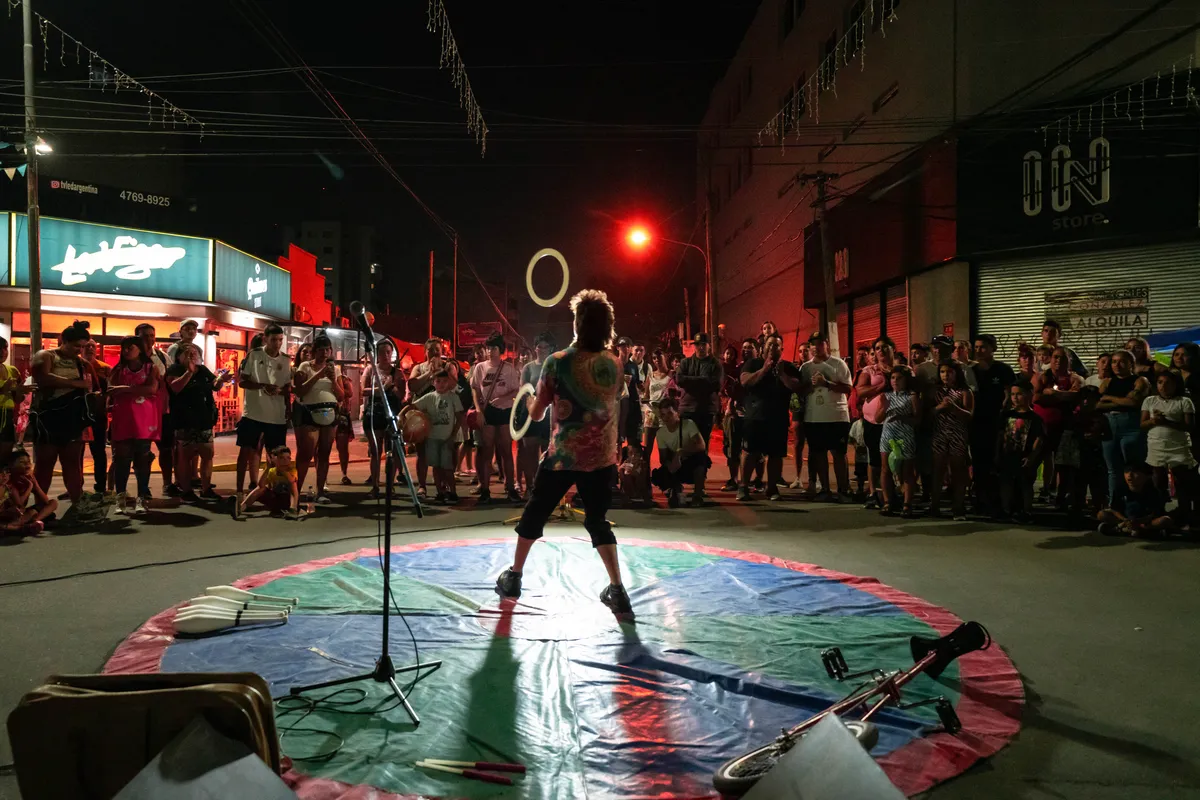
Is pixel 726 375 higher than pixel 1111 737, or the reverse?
pixel 726 375

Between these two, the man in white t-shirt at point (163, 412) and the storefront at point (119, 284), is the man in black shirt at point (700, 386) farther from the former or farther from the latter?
the storefront at point (119, 284)

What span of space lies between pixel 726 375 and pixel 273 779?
10484 mm

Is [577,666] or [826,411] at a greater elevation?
[826,411]

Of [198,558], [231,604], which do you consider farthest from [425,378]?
[231,604]

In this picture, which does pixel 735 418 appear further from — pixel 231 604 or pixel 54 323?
pixel 54 323

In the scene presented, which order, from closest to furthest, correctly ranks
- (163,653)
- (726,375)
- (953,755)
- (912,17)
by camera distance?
(953,755)
(163,653)
(726,375)
(912,17)

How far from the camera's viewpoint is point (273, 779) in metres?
2.09

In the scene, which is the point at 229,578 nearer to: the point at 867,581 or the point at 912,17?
the point at 867,581

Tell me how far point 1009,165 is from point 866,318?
270 inches

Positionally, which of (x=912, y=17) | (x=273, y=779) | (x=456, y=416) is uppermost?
(x=912, y=17)

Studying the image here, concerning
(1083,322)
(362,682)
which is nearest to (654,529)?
(362,682)

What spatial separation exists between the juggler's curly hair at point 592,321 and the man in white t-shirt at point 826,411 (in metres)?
5.75

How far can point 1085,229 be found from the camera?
13406 mm

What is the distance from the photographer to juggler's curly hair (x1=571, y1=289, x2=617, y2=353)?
15.6 feet
